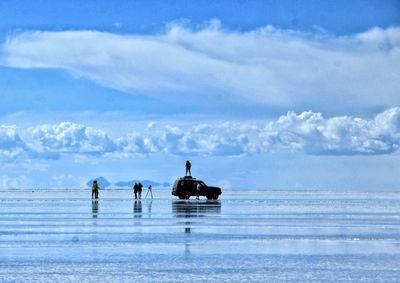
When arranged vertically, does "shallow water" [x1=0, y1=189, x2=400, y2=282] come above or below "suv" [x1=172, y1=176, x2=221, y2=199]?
below

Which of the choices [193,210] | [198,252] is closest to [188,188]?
[193,210]

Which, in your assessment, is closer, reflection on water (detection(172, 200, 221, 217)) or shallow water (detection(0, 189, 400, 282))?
shallow water (detection(0, 189, 400, 282))

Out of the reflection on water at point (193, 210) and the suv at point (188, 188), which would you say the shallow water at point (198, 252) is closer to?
the reflection on water at point (193, 210)

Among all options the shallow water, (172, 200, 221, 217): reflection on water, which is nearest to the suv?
(172, 200, 221, 217): reflection on water

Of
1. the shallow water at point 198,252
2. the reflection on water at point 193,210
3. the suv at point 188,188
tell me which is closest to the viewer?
the shallow water at point 198,252

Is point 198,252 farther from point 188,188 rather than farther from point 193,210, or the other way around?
point 188,188

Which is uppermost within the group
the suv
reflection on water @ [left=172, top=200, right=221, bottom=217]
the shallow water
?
the suv

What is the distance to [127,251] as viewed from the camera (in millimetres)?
21516

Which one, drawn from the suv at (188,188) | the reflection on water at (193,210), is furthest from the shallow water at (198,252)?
the suv at (188,188)

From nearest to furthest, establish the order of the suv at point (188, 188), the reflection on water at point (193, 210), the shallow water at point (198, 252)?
the shallow water at point (198, 252)
the reflection on water at point (193, 210)
the suv at point (188, 188)

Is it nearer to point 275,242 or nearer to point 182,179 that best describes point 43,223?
point 275,242

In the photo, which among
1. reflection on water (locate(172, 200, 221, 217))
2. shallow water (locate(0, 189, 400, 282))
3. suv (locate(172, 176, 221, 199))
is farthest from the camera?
suv (locate(172, 176, 221, 199))

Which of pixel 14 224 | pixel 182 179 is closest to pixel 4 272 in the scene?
pixel 14 224

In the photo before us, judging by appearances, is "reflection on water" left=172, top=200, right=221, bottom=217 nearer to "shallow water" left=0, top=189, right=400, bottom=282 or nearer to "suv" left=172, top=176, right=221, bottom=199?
"shallow water" left=0, top=189, right=400, bottom=282
